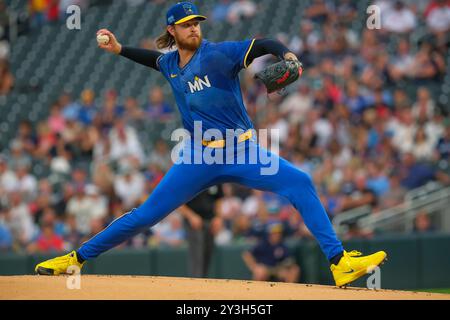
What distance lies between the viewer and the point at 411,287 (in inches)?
453

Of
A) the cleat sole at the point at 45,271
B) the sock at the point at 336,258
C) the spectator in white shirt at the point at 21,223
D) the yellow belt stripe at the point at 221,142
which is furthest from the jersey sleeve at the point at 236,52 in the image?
the spectator in white shirt at the point at 21,223

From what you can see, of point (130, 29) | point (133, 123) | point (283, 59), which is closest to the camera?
point (283, 59)

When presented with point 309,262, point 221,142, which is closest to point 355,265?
point 221,142

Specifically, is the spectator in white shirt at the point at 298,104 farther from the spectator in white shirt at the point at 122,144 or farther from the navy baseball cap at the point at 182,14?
the navy baseball cap at the point at 182,14

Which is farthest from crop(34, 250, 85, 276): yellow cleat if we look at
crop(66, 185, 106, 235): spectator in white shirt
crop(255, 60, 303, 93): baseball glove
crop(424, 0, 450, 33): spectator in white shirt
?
crop(424, 0, 450, 33): spectator in white shirt

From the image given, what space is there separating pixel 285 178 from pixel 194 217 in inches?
136

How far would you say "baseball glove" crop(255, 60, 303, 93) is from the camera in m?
5.43

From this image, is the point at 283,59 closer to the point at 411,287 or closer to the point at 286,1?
the point at 411,287

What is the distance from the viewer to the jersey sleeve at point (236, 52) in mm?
5770

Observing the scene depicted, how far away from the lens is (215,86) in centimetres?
591

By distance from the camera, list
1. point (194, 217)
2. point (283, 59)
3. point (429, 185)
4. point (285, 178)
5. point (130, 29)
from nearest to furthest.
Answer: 1. point (283, 59)
2. point (285, 178)
3. point (194, 217)
4. point (429, 185)
5. point (130, 29)

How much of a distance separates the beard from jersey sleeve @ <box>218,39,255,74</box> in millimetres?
214

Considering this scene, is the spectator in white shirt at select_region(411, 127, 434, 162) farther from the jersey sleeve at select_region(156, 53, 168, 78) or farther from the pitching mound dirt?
the jersey sleeve at select_region(156, 53, 168, 78)

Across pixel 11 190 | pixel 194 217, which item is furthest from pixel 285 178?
pixel 11 190
